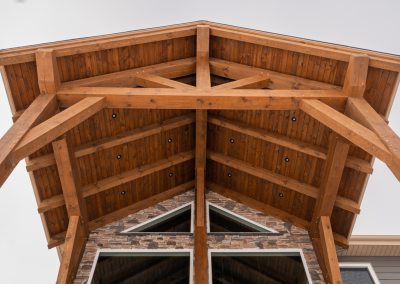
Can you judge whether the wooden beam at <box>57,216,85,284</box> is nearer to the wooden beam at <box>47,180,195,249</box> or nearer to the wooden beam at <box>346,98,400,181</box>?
the wooden beam at <box>47,180,195,249</box>

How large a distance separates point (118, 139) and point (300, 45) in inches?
141

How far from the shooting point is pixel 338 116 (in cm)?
479

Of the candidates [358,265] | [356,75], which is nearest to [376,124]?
[356,75]

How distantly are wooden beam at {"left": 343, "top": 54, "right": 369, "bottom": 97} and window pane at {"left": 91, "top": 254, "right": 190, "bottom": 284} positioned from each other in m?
→ 4.10

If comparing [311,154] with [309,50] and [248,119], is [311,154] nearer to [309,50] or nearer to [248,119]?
[248,119]

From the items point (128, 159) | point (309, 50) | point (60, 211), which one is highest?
point (309, 50)

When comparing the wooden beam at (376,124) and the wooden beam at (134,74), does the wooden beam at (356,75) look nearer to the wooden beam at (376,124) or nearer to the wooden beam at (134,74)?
the wooden beam at (376,124)

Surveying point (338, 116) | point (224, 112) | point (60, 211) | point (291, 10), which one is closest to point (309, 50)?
point (338, 116)

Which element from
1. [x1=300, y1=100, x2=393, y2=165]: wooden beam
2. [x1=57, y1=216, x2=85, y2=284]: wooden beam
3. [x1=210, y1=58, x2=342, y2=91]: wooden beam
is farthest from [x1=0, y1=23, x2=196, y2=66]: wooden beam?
[x1=57, y1=216, x2=85, y2=284]: wooden beam

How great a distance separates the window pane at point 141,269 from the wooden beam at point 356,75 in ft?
13.4

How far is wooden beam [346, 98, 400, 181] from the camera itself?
3.96m

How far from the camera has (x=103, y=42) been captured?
5.57 m

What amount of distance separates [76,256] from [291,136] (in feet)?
14.8

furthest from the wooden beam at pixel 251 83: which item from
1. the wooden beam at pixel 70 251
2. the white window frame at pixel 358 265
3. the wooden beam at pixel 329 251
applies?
the white window frame at pixel 358 265
